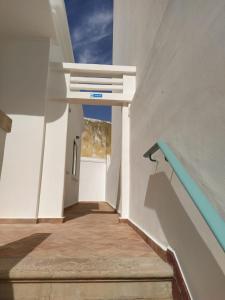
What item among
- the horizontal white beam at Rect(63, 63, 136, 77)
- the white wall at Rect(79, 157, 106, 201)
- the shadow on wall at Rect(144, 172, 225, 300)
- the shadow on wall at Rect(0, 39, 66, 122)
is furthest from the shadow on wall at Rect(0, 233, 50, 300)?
the white wall at Rect(79, 157, 106, 201)

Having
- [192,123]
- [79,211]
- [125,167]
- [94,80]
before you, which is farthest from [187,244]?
[79,211]

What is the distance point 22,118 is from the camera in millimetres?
3287

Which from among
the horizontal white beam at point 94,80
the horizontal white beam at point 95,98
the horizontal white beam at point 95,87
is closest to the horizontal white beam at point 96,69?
the horizontal white beam at point 94,80

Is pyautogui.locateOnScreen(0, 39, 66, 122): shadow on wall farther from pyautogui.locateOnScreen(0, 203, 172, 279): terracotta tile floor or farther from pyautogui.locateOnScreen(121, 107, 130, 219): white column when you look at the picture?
pyautogui.locateOnScreen(0, 203, 172, 279): terracotta tile floor

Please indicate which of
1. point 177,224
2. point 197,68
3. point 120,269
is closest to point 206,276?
point 177,224

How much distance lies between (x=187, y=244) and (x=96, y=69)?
3185 mm

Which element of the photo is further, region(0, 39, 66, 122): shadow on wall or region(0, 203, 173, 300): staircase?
region(0, 39, 66, 122): shadow on wall

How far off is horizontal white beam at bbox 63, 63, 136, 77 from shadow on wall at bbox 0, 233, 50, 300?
2586 mm

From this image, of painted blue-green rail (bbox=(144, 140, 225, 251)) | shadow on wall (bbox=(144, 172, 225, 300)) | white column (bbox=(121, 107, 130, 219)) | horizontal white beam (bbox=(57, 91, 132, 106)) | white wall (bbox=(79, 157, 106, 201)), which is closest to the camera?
painted blue-green rail (bbox=(144, 140, 225, 251))

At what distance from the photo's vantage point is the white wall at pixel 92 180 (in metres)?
11.0

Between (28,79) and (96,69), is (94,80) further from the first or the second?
(28,79)

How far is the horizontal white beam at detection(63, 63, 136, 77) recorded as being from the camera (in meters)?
3.60

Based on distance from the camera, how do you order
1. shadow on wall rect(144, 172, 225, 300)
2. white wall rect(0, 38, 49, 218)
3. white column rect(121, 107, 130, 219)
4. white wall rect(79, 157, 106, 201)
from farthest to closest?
1. white wall rect(79, 157, 106, 201)
2. white column rect(121, 107, 130, 219)
3. white wall rect(0, 38, 49, 218)
4. shadow on wall rect(144, 172, 225, 300)

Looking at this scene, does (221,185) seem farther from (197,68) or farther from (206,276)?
(197,68)
